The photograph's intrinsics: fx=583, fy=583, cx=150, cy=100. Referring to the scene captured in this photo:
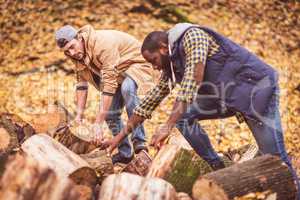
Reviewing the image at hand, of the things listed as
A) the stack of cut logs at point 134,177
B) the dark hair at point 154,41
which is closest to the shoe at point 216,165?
the stack of cut logs at point 134,177

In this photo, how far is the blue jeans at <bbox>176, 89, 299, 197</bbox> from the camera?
3.94 meters

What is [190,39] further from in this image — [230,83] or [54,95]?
[54,95]

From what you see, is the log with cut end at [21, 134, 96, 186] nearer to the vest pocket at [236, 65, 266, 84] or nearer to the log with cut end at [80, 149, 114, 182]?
the log with cut end at [80, 149, 114, 182]

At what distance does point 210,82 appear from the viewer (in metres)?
3.89

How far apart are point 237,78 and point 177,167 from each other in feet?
2.45

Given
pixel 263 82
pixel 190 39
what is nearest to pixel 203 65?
pixel 190 39

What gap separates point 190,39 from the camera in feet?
11.9

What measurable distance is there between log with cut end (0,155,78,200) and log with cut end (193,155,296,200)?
100cm

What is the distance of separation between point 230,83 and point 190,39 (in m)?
0.46

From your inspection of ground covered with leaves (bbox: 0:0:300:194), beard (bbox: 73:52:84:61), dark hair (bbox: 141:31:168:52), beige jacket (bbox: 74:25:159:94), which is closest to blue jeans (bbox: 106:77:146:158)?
beige jacket (bbox: 74:25:159:94)

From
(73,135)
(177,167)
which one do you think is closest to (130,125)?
(177,167)

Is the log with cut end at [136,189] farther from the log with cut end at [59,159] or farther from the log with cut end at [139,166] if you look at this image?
the log with cut end at [139,166]

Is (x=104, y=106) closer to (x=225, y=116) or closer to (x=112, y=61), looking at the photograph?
(x=112, y=61)

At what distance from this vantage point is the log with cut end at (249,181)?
370cm
